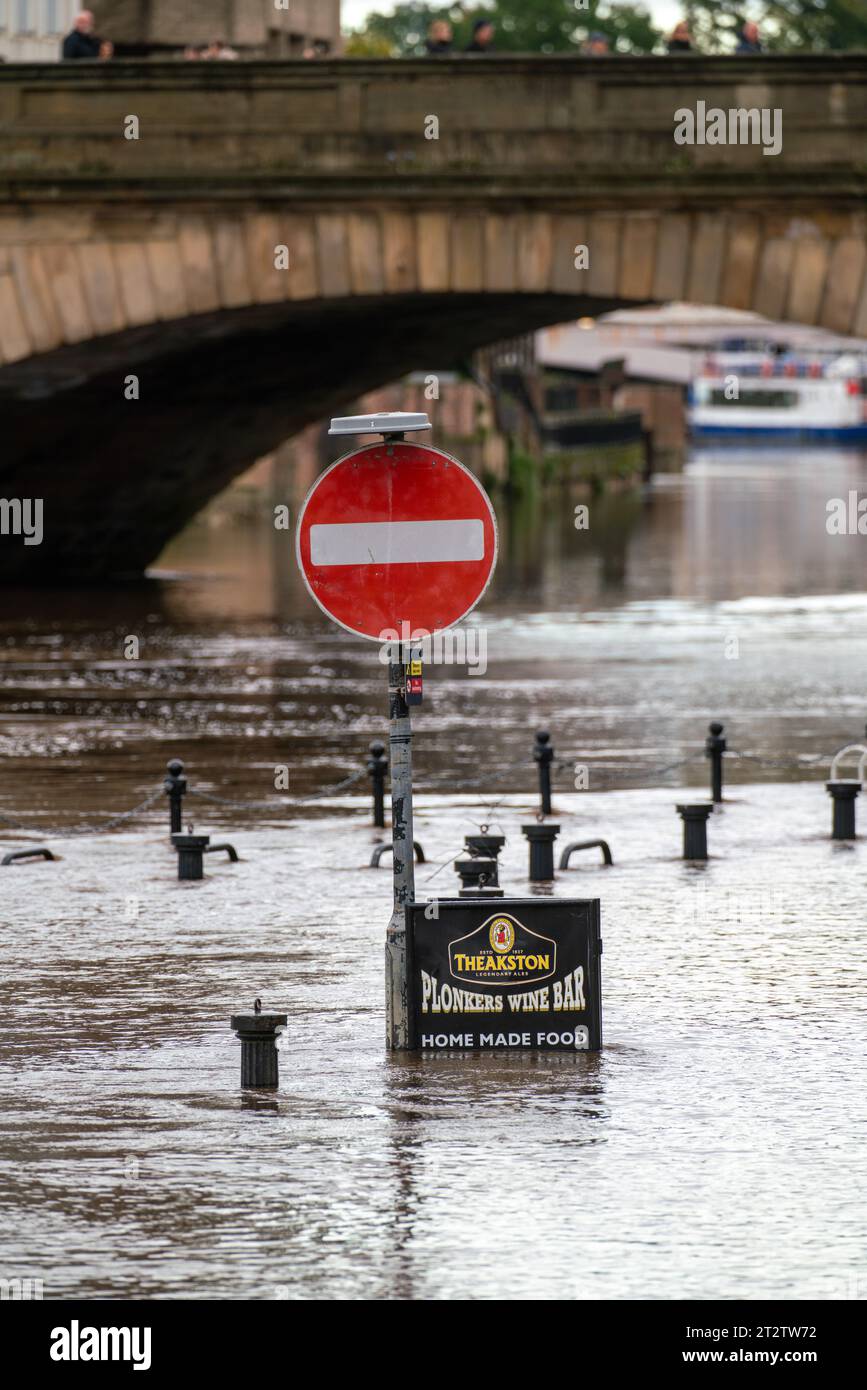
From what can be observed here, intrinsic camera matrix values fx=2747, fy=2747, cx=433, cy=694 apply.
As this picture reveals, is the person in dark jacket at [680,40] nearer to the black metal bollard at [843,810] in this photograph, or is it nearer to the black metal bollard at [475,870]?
the black metal bollard at [843,810]

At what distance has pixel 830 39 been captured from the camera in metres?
91.1

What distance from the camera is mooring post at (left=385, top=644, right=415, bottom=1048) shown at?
10445mm

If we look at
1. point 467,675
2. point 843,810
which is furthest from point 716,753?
point 467,675

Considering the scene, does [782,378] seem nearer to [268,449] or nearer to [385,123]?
[268,449]

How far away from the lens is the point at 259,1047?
987 cm

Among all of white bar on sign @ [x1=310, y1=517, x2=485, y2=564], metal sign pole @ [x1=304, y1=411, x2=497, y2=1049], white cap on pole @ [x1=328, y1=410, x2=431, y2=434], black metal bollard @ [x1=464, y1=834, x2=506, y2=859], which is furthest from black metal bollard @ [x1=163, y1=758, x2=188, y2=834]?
white cap on pole @ [x1=328, y1=410, x2=431, y2=434]

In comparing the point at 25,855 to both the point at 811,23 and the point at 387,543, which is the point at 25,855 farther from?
the point at 811,23

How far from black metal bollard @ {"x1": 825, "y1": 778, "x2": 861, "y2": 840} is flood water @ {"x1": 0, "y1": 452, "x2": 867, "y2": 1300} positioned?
241 millimetres

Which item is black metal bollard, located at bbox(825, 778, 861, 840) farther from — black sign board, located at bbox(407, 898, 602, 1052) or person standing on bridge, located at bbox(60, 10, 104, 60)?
person standing on bridge, located at bbox(60, 10, 104, 60)

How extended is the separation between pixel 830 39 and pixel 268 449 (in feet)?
166

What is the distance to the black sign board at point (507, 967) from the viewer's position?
10.4m

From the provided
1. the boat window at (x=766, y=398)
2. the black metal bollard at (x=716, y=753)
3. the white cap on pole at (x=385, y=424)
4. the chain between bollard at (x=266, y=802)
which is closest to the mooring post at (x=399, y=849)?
the white cap on pole at (x=385, y=424)

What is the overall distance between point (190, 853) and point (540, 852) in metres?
1.93

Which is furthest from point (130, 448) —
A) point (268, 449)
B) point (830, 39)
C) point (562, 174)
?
point (830, 39)
